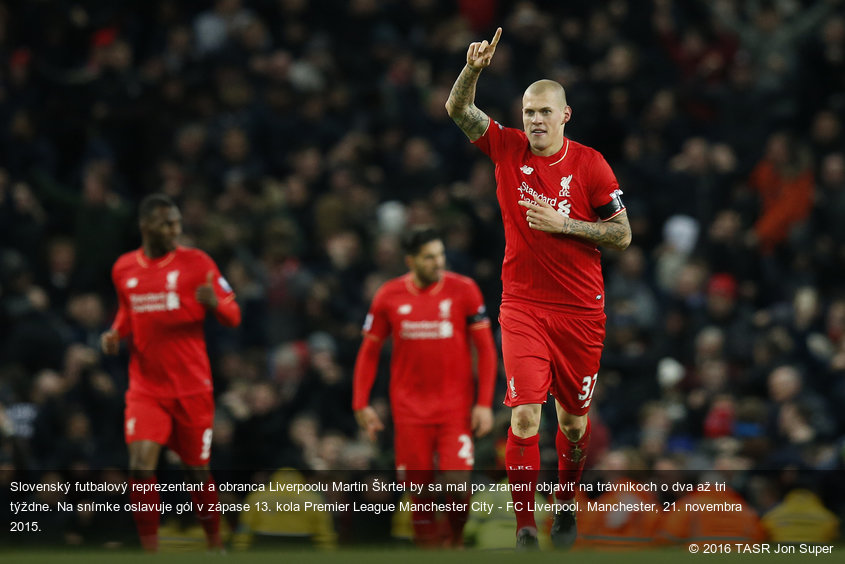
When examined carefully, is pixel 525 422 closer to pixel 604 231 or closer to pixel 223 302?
pixel 604 231

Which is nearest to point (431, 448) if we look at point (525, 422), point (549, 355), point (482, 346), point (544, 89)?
point (482, 346)

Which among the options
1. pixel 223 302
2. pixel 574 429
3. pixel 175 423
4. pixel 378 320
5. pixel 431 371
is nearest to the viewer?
pixel 574 429

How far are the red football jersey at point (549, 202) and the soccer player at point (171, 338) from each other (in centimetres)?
254

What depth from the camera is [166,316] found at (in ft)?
33.3

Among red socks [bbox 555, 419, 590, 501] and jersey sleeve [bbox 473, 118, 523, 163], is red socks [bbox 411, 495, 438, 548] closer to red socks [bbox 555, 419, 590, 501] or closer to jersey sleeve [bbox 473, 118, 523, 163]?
red socks [bbox 555, 419, 590, 501]

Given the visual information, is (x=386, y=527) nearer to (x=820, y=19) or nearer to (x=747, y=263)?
(x=747, y=263)

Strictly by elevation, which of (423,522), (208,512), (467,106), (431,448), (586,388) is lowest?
(423,522)

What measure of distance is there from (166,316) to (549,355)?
10.4 ft

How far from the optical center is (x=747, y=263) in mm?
14750

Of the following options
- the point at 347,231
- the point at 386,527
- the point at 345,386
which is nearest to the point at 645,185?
the point at 347,231

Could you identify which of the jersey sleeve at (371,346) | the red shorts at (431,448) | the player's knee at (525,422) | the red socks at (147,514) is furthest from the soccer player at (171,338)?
the player's knee at (525,422)

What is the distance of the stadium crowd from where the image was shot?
12.5 m

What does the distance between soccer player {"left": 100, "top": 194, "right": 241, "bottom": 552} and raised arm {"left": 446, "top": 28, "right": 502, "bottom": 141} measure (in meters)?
2.59

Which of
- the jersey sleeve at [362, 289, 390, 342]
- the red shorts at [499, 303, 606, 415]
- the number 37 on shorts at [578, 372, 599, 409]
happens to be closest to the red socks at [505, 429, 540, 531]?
the red shorts at [499, 303, 606, 415]
